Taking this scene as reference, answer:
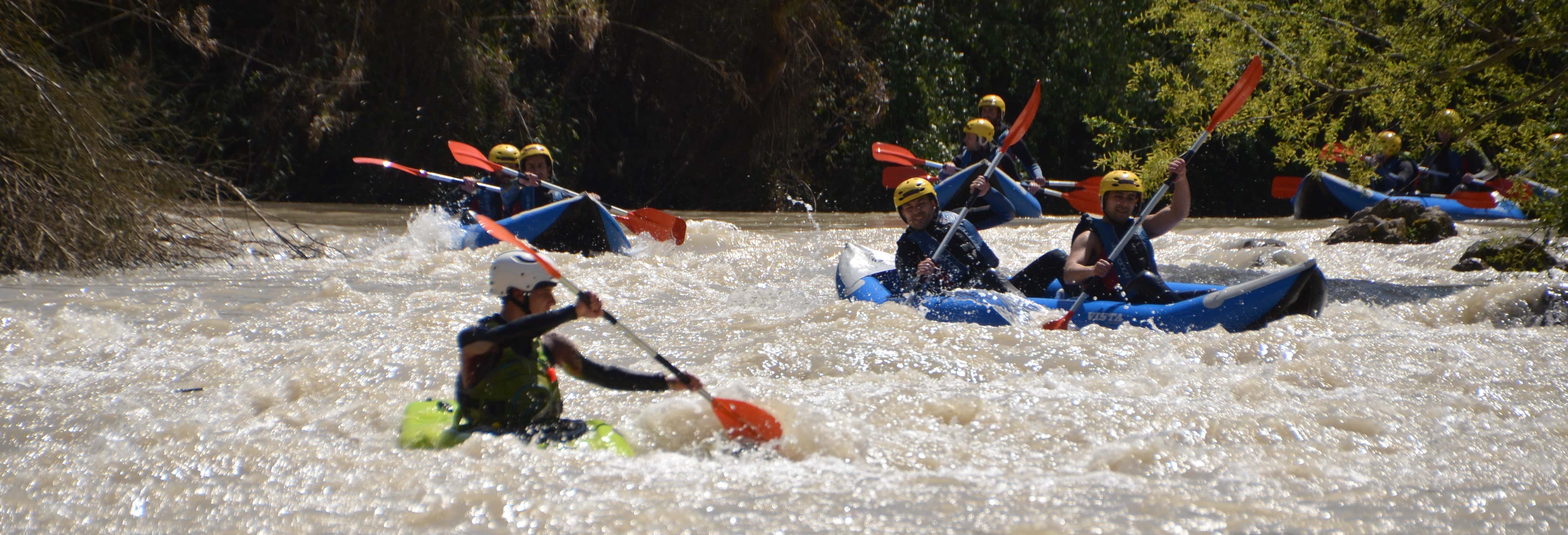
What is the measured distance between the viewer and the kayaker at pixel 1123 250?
525 centimetres

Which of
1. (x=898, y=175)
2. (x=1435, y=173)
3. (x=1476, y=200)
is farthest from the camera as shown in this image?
(x=1435, y=173)

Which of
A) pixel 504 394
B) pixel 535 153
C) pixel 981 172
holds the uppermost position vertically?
pixel 535 153

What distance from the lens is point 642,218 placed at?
9328 millimetres

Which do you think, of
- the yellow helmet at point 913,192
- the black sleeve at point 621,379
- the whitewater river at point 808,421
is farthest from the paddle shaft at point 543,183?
the black sleeve at point 621,379

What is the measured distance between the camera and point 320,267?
7.71 m

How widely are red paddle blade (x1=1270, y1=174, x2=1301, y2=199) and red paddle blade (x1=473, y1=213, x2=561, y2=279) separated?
438 inches

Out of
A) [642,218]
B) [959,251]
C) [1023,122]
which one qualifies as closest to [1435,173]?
[1023,122]

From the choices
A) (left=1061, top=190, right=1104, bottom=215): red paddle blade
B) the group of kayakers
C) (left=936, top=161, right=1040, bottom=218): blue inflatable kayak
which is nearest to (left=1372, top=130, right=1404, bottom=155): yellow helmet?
(left=1061, top=190, right=1104, bottom=215): red paddle blade

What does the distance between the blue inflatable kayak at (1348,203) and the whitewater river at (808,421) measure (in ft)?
15.7

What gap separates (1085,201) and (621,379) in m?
5.25

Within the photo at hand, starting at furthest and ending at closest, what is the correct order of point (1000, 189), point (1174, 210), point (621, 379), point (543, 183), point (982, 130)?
point (982, 130)
point (1000, 189)
point (543, 183)
point (1174, 210)
point (621, 379)

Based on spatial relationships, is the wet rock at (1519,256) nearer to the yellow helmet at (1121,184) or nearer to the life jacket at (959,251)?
the yellow helmet at (1121,184)

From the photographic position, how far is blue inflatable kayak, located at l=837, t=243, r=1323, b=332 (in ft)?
16.1

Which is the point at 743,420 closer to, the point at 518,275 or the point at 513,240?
the point at 518,275
